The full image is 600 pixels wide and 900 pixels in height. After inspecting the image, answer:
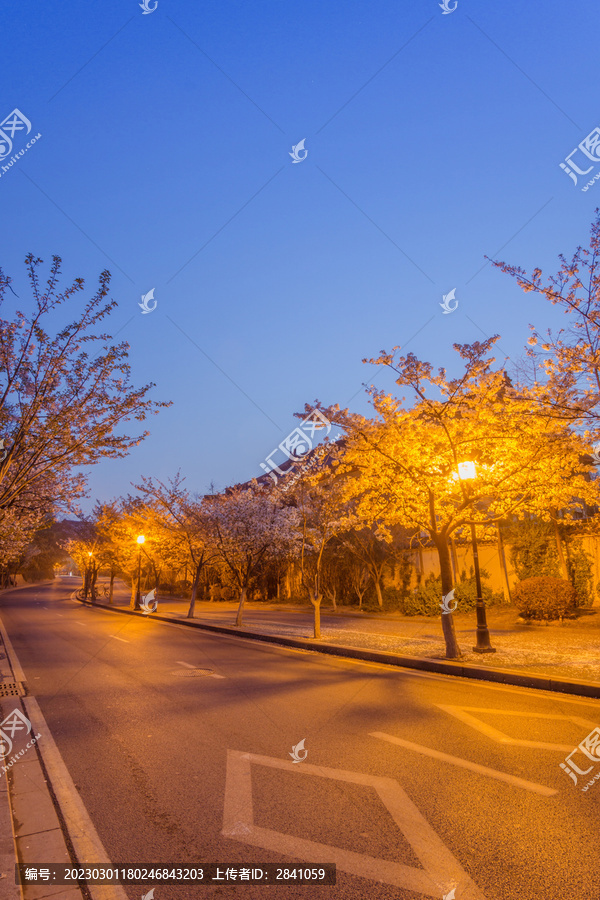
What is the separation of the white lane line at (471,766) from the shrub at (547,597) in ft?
39.7

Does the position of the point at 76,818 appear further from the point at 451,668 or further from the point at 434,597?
the point at 434,597

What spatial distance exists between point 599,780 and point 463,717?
7.87ft

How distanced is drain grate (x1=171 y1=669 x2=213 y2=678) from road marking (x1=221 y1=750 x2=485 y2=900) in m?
5.85

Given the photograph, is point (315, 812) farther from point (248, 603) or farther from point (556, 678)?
point (248, 603)

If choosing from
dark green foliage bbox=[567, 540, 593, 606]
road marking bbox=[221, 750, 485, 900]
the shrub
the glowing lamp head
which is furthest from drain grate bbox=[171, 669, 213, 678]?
dark green foliage bbox=[567, 540, 593, 606]

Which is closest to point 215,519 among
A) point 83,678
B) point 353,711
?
point 83,678

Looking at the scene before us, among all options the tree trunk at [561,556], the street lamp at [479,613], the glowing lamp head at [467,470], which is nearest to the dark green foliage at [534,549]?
the tree trunk at [561,556]

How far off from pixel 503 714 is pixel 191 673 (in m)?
6.25

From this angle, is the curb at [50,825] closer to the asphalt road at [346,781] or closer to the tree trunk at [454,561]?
the asphalt road at [346,781]

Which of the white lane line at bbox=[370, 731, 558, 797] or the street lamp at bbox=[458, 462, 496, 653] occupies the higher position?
the street lamp at bbox=[458, 462, 496, 653]

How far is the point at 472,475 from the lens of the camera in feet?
38.6

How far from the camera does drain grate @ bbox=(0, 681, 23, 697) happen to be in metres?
9.16

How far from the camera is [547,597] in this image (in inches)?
650

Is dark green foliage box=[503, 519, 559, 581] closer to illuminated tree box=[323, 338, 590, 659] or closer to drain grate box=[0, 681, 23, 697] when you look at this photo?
illuminated tree box=[323, 338, 590, 659]
